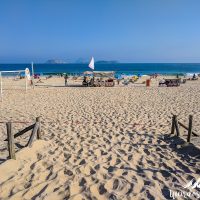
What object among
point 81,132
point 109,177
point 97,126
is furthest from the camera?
point 97,126

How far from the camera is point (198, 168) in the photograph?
5.70 metres

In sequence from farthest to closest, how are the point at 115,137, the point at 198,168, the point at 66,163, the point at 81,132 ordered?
1. the point at 81,132
2. the point at 115,137
3. the point at 66,163
4. the point at 198,168

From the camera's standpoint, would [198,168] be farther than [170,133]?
No

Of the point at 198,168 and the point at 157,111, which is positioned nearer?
the point at 198,168

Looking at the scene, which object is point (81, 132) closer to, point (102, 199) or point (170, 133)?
point (170, 133)

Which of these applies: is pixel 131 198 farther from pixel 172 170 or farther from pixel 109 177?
pixel 172 170

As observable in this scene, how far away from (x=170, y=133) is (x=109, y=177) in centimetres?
378

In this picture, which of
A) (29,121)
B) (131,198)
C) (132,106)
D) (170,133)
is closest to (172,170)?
(131,198)

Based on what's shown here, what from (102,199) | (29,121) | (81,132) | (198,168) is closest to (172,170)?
(198,168)

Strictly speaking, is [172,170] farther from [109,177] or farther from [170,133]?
[170,133]

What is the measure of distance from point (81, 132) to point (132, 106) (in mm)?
5911

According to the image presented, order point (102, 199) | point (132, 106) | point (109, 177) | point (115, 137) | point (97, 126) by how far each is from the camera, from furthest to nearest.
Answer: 1. point (132, 106)
2. point (97, 126)
3. point (115, 137)
4. point (109, 177)
5. point (102, 199)

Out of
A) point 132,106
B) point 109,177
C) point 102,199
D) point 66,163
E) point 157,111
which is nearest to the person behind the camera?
point 102,199

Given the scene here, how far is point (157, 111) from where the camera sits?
495 inches
